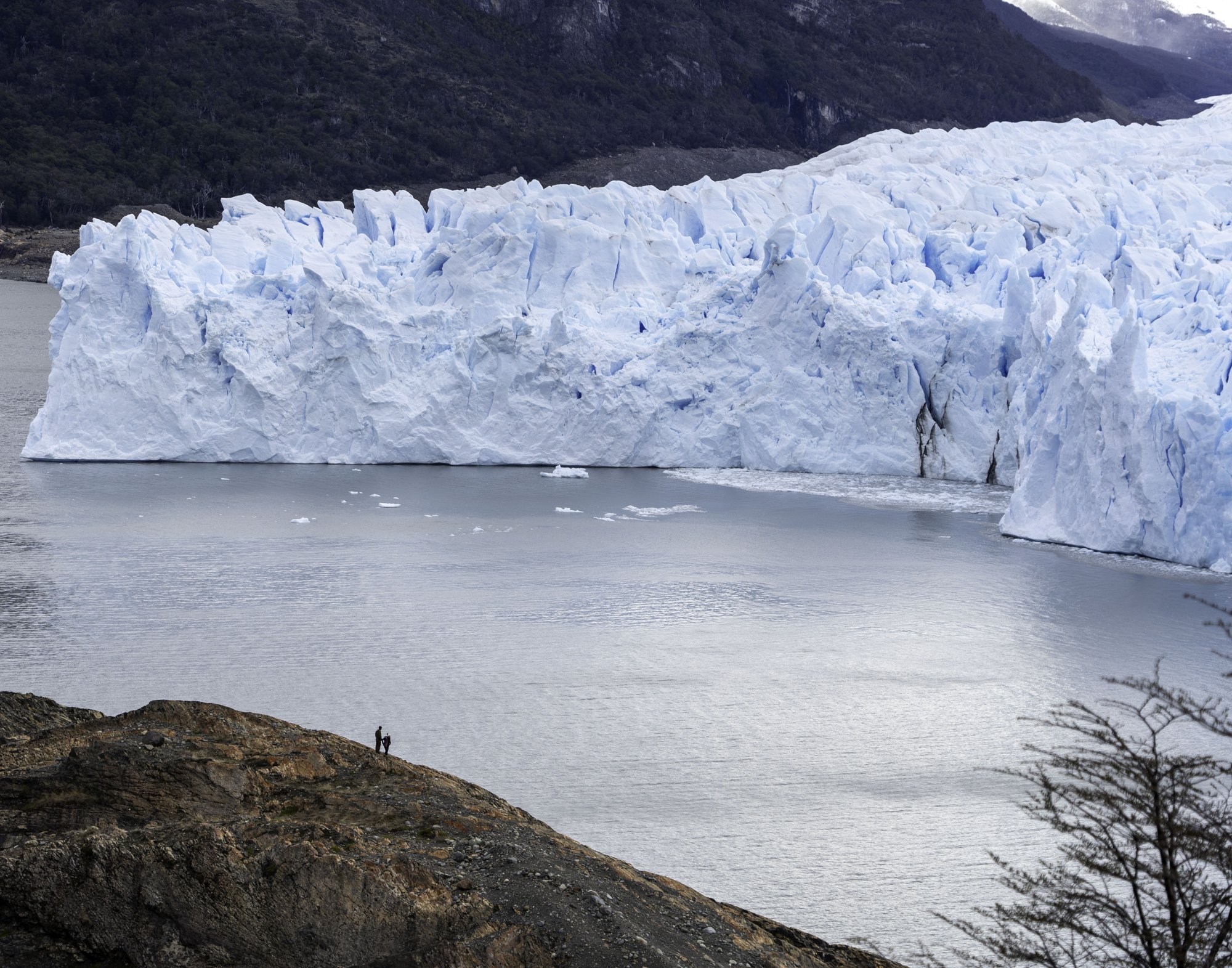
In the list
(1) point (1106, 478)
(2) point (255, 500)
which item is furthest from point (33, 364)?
(1) point (1106, 478)

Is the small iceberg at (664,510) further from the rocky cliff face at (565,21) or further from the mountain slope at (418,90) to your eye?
the rocky cliff face at (565,21)

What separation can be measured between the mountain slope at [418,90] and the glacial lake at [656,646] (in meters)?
22.7

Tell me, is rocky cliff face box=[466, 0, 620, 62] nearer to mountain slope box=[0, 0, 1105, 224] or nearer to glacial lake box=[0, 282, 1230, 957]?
mountain slope box=[0, 0, 1105, 224]

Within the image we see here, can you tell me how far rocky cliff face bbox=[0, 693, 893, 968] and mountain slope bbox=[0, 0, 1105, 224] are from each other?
33.5 metres

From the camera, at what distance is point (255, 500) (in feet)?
48.1

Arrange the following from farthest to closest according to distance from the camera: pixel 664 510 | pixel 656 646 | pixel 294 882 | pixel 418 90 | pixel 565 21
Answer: pixel 565 21
pixel 418 90
pixel 664 510
pixel 656 646
pixel 294 882

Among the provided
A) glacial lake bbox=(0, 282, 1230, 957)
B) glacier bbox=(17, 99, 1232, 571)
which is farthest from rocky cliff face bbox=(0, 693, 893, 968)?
glacier bbox=(17, 99, 1232, 571)

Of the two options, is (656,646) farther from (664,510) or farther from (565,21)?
(565,21)

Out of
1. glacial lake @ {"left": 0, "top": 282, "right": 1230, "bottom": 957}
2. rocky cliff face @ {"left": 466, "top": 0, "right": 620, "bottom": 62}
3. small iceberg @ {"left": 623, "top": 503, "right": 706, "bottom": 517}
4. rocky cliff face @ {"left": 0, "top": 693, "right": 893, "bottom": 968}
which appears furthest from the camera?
rocky cliff face @ {"left": 466, "top": 0, "right": 620, "bottom": 62}

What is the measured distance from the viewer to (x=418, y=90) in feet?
125

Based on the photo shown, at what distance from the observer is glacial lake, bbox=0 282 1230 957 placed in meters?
6.36

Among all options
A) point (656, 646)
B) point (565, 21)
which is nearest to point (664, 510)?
point (656, 646)

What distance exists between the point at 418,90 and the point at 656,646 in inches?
1269

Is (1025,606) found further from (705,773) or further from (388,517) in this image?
(388,517)
